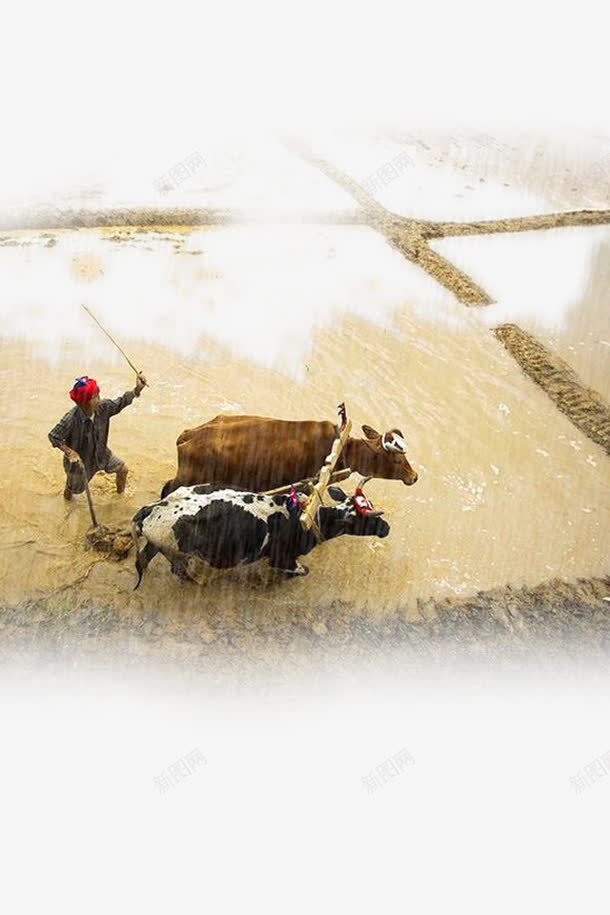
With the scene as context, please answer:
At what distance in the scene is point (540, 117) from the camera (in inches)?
590

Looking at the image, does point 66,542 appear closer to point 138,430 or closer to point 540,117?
point 138,430

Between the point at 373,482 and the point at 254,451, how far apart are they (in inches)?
56.4

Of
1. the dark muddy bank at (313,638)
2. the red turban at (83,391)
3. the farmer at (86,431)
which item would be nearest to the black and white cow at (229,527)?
the dark muddy bank at (313,638)

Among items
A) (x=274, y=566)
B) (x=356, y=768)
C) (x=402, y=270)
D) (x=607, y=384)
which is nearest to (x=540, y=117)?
(x=402, y=270)

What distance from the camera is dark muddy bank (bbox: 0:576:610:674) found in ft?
15.3

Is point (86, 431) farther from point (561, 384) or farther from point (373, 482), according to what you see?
point (561, 384)

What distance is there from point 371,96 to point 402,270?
25.2 feet

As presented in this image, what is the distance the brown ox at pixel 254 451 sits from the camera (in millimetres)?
4992

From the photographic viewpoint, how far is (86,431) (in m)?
4.87

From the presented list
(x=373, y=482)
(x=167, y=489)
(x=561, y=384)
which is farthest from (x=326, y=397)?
(x=561, y=384)

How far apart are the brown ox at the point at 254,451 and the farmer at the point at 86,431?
49cm

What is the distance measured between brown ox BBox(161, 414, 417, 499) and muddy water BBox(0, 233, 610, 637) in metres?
0.65

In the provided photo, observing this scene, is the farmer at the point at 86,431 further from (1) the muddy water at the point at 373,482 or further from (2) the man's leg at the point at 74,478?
(1) the muddy water at the point at 373,482

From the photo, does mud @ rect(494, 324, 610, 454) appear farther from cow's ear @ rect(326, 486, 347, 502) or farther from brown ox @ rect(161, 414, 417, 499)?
cow's ear @ rect(326, 486, 347, 502)
